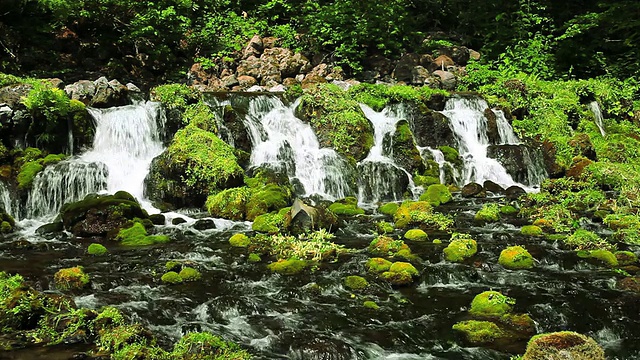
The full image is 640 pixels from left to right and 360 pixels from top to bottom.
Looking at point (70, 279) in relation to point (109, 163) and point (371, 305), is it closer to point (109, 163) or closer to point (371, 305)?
point (371, 305)

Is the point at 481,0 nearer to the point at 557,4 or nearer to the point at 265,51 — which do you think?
the point at 557,4

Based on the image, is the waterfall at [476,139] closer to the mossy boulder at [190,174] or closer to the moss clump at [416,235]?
the moss clump at [416,235]

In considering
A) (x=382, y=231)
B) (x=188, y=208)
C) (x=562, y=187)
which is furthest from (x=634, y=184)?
(x=188, y=208)

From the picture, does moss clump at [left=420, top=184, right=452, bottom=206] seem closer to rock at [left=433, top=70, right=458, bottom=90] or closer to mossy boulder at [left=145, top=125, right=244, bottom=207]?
mossy boulder at [left=145, top=125, right=244, bottom=207]

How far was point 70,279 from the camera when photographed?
320 inches

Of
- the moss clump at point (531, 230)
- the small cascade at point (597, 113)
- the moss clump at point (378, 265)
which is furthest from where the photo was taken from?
the small cascade at point (597, 113)

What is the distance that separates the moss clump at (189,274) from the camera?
8750 mm

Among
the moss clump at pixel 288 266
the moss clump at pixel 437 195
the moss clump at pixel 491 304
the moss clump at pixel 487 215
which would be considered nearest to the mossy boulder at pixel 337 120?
the moss clump at pixel 437 195

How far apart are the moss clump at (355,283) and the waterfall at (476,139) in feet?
37.9

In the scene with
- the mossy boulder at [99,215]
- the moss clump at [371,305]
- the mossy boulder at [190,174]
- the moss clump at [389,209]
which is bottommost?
the moss clump at [371,305]

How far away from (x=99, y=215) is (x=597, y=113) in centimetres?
2233

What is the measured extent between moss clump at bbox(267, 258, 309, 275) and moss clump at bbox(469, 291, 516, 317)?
3.28 metres

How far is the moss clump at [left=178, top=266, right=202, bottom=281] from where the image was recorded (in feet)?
28.7

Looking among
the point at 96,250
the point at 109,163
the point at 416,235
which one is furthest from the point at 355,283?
the point at 109,163
